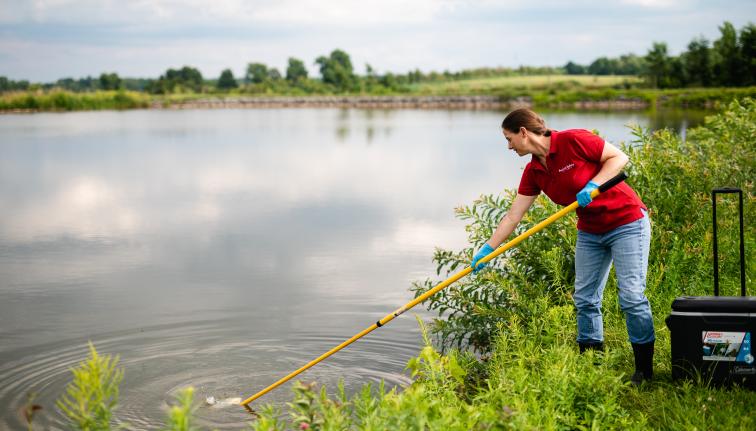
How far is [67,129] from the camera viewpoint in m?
35.8

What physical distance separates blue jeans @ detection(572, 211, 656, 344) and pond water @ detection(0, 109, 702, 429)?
1.90 m

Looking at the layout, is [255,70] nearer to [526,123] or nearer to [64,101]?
[64,101]

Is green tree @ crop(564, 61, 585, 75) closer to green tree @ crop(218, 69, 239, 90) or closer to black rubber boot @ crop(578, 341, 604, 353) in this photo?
green tree @ crop(218, 69, 239, 90)

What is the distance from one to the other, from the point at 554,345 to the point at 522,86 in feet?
226

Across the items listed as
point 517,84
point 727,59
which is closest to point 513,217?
point 727,59

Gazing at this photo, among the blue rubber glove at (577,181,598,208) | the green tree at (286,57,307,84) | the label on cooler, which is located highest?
the green tree at (286,57,307,84)

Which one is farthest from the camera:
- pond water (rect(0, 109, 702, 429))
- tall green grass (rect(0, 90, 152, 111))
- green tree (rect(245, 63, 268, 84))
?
green tree (rect(245, 63, 268, 84))

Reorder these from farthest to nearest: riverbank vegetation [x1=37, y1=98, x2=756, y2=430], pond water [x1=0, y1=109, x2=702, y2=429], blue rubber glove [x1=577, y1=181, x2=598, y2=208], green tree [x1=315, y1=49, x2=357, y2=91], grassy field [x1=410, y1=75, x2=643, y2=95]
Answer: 1. green tree [x1=315, y1=49, x2=357, y2=91]
2. grassy field [x1=410, y1=75, x2=643, y2=95]
3. pond water [x1=0, y1=109, x2=702, y2=429]
4. blue rubber glove [x1=577, y1=181, x2=598, y2=208]
5. riverbank vegetation [x1=37, y1=98, x2=756, y2=430]

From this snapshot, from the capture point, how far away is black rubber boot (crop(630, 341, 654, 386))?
15.9 ft

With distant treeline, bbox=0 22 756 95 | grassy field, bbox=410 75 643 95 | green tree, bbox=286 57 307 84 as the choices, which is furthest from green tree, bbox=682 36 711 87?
green tree, bbox=286 57 307 84

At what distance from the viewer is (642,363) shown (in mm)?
4875

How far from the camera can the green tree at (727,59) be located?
164ft

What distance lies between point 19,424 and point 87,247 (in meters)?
6.47

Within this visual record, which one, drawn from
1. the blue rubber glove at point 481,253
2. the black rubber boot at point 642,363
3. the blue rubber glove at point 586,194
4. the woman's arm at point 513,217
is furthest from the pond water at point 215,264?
the blue rubber glove at point 586,194
